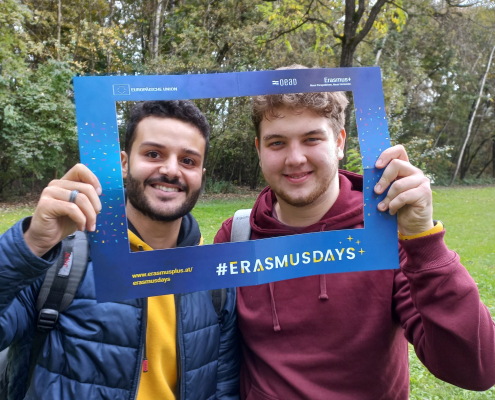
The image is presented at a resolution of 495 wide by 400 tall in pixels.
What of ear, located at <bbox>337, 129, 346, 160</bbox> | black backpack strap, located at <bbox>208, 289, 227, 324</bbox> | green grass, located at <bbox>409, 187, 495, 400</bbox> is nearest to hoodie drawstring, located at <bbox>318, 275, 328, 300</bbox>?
black backpack strap, located at <bbox>208, 289, 227, 324</bbox>

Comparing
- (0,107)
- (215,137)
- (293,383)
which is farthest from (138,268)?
(0,107)

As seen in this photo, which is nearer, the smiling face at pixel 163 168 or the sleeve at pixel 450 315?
the sleeve at pixel 450 315

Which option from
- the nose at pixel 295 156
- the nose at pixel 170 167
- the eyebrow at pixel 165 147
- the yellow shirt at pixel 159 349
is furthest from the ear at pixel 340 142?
the yellow shirt at pixel 159 349

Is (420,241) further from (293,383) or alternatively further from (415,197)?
(293,383)

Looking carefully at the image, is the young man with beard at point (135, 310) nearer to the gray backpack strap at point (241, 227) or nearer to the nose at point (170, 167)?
the nose at point (170, 167)

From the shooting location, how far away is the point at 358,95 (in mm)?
1593

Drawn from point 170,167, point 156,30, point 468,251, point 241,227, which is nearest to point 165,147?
point 170,167

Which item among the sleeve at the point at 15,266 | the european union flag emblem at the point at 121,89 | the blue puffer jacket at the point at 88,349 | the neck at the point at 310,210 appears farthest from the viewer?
the neck at the point at 310,210

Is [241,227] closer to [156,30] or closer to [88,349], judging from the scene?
[88,349]

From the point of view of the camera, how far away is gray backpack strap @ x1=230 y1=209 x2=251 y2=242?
1809mm

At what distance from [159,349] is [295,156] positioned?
3.58 ft

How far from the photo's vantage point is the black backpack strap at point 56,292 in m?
1.52

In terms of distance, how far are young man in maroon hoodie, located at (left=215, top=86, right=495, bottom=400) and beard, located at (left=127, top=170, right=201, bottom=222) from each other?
0.33m

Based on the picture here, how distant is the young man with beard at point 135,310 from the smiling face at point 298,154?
0.99 feet
